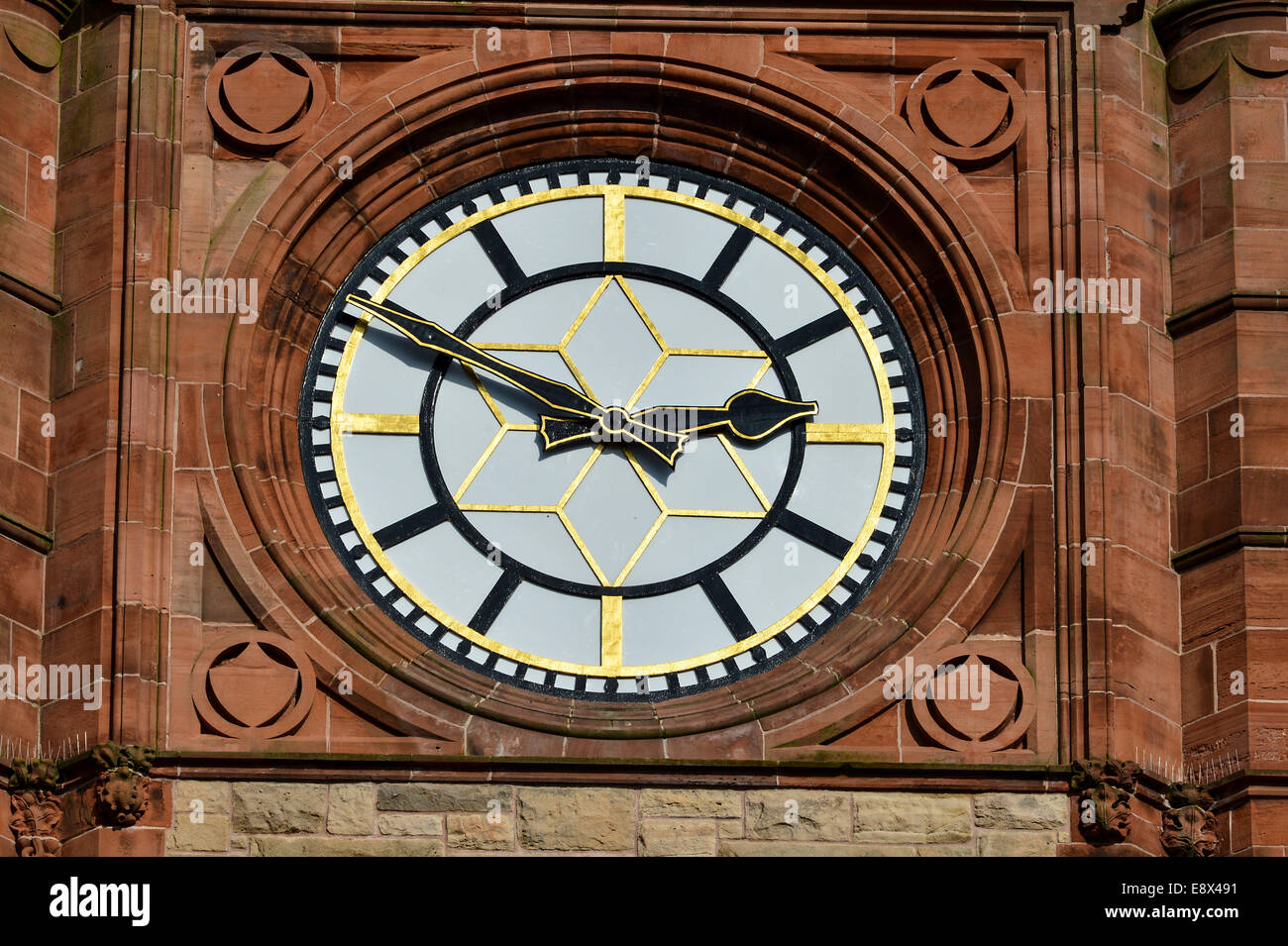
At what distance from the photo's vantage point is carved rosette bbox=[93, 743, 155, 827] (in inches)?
861

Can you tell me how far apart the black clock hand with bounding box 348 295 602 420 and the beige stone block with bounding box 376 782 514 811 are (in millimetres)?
2062

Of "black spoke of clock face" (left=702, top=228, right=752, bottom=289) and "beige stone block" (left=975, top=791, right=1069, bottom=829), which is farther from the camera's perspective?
"black spoke of clock face" (left=702, top=228, right=752, bottom=289)

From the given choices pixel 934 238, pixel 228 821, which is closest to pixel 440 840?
pixel 228 821

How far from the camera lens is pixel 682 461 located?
23.3 m

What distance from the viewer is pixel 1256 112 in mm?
23875

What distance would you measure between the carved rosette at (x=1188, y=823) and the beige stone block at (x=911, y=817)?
2.93 feet

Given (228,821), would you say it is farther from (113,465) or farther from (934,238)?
(934,238)

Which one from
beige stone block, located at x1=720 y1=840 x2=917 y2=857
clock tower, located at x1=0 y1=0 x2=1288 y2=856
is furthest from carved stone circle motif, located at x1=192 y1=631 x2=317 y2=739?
beige stone block, located at x1=720 y1=840 x2=917 y2=857

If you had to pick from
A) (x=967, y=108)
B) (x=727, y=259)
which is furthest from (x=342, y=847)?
(x=967, y=108)

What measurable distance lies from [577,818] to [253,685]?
1.55m

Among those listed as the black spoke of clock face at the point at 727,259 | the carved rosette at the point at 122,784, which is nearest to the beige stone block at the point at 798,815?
the carved rosette at the point at 122,784

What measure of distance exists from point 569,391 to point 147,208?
80.6 inches

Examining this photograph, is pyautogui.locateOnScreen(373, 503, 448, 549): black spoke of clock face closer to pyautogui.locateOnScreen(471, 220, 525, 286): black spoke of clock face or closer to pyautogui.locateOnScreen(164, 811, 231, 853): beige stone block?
pyautogui.locateOnScreen(471, 220, 525, 286): black spoke of clock face

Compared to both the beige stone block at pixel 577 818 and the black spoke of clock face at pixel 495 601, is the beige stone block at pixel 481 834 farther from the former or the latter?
the black spoke of clock face at pixel 495 601
